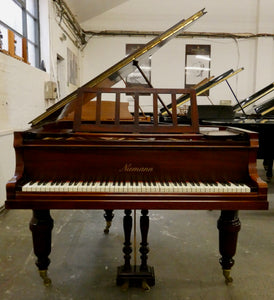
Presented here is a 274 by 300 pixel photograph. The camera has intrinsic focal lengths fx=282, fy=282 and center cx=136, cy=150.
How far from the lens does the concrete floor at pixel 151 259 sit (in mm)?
1931

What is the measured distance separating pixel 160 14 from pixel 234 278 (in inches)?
312

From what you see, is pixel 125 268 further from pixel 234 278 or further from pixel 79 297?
pixel 234 278

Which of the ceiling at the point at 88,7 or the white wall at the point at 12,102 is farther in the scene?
the ceiling at the point at 88,7

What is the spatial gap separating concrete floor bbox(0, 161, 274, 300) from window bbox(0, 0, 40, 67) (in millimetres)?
2222

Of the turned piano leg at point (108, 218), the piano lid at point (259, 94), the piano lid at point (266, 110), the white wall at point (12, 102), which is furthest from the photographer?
the piano lid at point (259, 94)

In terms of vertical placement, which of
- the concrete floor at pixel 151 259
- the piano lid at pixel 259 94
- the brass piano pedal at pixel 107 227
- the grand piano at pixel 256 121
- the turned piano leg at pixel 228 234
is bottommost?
the concrete floor at pixel 151 259

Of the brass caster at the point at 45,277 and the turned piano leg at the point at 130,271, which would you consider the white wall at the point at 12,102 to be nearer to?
the brass caster at the point at 45,277

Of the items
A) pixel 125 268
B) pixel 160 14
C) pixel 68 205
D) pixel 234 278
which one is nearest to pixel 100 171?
pixel 68 205

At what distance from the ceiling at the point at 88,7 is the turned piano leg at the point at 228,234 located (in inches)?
241

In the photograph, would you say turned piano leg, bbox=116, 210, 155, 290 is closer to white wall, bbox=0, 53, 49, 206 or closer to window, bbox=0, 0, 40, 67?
white wall, bbox=0, 53, 49, 206

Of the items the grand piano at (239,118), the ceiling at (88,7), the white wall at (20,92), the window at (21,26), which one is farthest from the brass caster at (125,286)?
the ceiling at (88,7)

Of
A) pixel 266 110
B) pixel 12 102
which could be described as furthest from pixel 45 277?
pixel 266 110

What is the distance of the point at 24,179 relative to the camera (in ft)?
5.17

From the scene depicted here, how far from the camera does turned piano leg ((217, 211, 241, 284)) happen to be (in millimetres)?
1833
